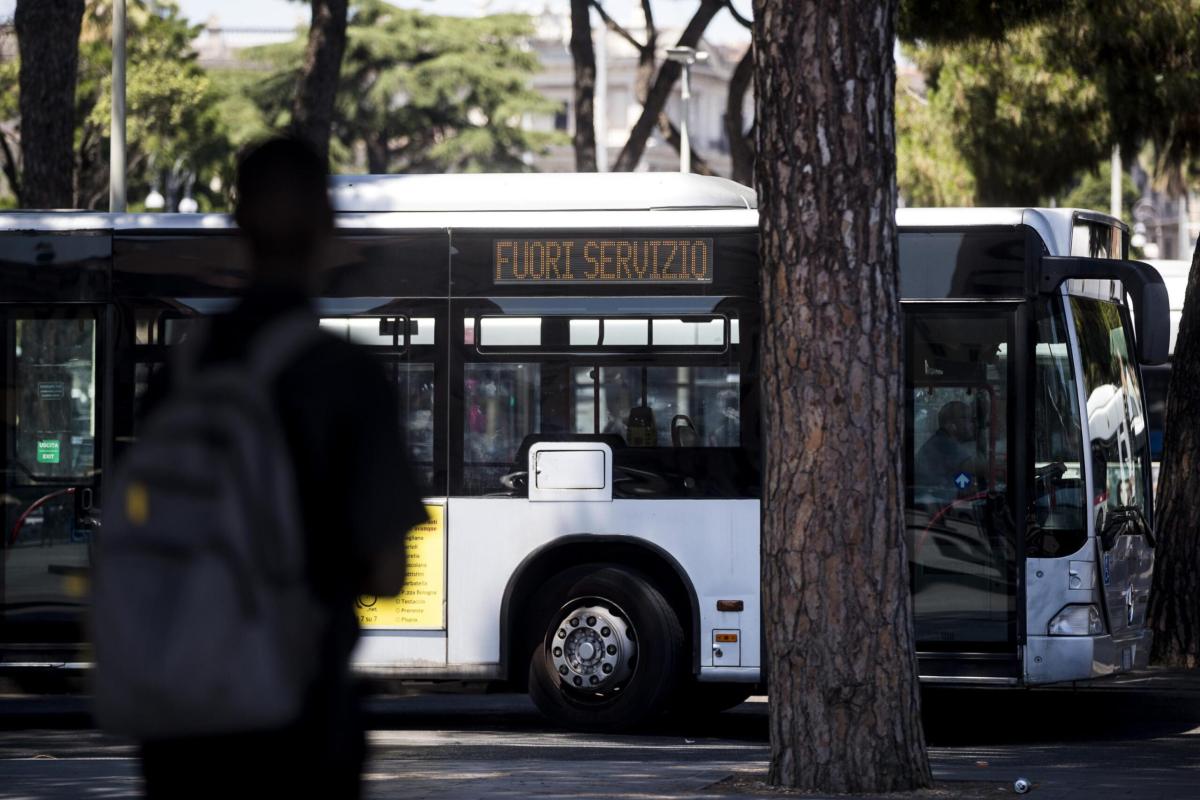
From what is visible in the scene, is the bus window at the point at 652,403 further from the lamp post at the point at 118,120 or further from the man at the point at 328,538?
the lamp post at the point at 118,120

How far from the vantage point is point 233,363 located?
10.2 ft

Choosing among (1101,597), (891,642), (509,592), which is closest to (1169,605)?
(1101,597)

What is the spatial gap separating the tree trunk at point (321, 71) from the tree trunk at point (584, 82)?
472 centimetres

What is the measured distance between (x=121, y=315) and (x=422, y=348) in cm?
168

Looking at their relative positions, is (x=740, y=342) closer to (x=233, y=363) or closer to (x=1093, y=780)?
(x=1093, y=780)

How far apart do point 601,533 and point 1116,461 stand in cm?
278

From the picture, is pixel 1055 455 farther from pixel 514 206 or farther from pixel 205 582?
pixel 205 582

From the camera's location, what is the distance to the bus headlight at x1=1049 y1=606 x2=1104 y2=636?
32.2ft

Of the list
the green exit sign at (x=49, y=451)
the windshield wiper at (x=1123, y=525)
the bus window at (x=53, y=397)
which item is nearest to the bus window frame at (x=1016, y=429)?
the windshield wiper at (x=1123, y=525)

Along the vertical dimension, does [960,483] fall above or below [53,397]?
below

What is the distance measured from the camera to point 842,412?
23.3 feet

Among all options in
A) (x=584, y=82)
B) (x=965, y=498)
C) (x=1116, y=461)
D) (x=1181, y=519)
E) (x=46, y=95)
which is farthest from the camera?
(x=584, y=82)

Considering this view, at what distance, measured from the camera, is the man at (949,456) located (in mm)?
9961

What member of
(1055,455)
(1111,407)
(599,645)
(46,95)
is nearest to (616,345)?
(599,645)
